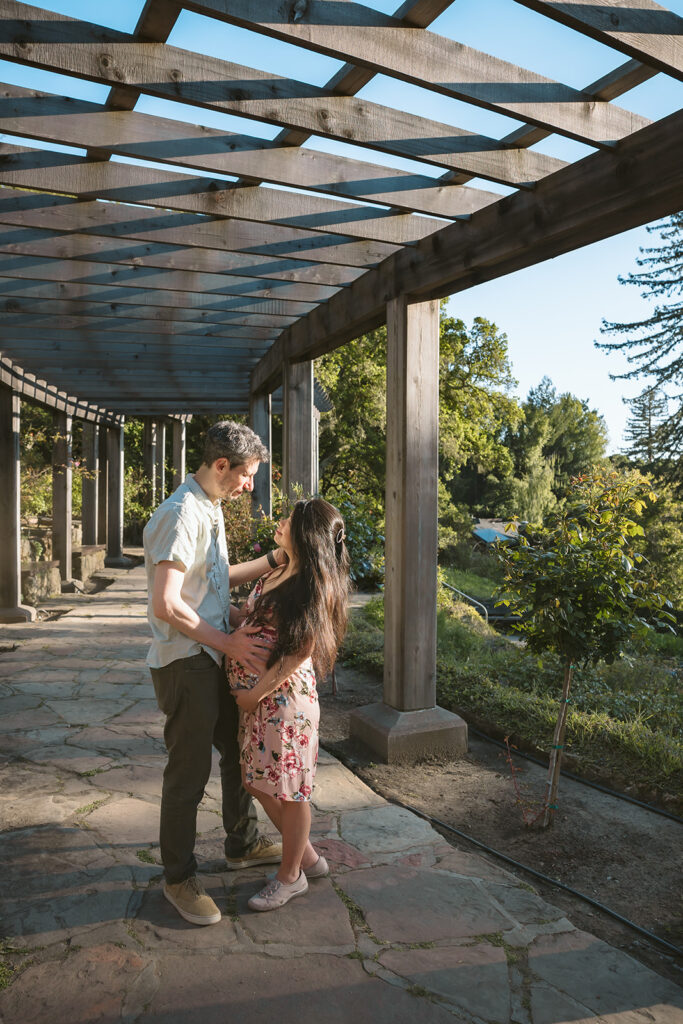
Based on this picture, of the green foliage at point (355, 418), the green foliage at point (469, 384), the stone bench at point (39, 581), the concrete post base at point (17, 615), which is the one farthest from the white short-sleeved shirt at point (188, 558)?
the green foliage at point (469, 384)

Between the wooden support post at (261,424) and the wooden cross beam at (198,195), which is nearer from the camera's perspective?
the wooden cross beam at (198,195)

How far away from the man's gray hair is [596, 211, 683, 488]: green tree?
59.4ft

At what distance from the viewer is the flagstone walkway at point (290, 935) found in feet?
6.40

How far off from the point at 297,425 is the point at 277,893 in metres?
4.32

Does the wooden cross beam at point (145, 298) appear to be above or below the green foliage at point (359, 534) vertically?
above

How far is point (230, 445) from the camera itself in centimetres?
241

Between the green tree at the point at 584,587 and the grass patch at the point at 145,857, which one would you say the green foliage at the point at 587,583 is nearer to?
the green tree at the point at 584,587

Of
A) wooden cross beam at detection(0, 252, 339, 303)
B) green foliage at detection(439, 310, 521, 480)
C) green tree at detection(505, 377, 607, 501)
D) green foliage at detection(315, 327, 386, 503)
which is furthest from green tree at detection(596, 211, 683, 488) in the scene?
green tree at detection(505, 377, 607, 501)

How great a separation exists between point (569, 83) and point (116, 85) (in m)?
1.51

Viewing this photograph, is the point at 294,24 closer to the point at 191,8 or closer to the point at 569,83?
the point at 191,8

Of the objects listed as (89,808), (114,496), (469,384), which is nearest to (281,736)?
(89,808)

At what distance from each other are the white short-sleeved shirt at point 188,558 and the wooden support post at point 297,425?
3498 mm

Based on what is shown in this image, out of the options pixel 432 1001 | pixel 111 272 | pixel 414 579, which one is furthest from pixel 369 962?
pixel 111 272

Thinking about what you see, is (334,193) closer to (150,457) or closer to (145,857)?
(145,857)
